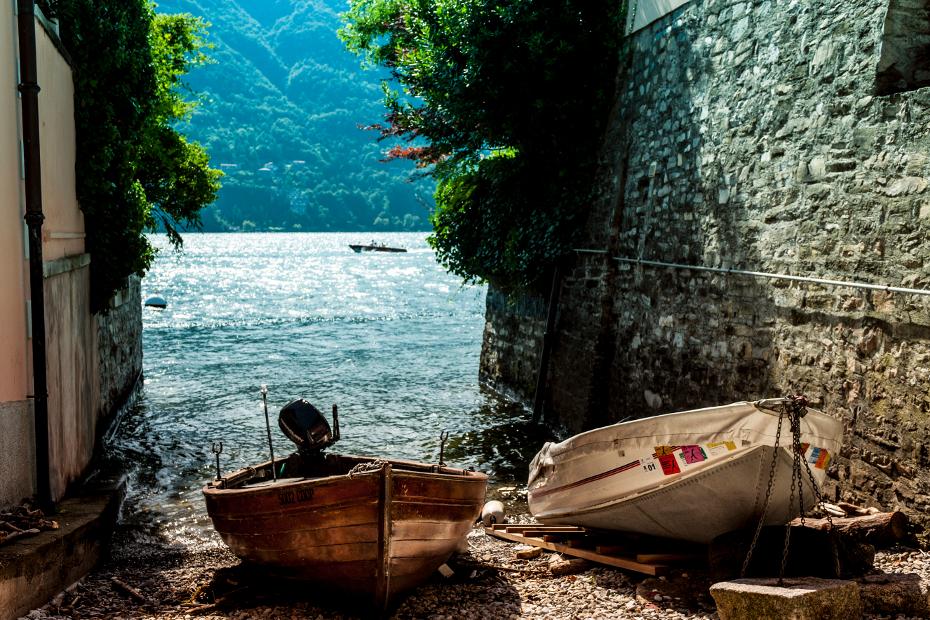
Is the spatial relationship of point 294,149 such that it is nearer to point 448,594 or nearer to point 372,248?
point 372,248

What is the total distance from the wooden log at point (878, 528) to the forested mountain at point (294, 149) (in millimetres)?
130919

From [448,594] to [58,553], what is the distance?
9.73 feet

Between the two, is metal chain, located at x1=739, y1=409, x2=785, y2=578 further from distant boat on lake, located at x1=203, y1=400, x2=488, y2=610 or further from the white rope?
distant boat on lake, located at x1=203, y1=400, x2=488, y2=610

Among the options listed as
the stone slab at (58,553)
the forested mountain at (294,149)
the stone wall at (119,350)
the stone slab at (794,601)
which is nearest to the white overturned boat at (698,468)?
the stone slab at (794,601)

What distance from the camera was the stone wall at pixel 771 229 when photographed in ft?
21.5

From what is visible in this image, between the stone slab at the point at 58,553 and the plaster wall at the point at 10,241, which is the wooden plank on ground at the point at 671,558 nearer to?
the stone slab at the point at 58,553

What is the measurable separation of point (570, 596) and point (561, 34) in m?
8.49

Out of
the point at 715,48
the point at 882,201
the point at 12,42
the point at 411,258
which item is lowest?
the point at 411,258

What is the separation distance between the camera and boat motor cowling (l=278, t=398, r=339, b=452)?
7.27 meters

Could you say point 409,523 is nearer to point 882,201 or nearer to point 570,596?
point 570,596

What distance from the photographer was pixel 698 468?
6.24m

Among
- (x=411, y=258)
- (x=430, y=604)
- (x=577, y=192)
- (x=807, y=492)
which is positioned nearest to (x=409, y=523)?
(x=430, y=604)

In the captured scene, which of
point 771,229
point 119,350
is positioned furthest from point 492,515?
point 119,350

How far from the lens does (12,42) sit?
6664 mm
